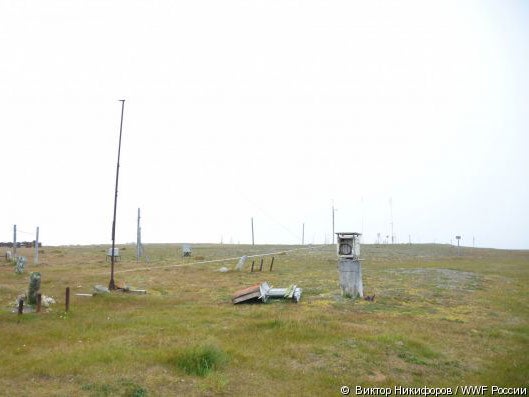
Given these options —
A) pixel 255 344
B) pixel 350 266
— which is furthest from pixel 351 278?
pixel 255 344

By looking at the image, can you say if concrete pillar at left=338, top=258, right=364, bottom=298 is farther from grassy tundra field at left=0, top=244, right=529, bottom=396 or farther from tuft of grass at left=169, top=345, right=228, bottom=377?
tuft of grass at left=169, top=345, right=228, bottom=377

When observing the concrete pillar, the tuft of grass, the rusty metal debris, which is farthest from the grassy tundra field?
the concrete pillar

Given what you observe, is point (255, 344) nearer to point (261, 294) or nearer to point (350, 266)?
point (261, 294)

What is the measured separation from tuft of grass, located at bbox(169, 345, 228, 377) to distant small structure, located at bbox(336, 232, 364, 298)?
36.3 feet

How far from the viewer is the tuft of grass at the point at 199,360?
10.2 meters

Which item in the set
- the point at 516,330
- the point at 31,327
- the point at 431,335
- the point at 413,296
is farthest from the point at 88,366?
the point at 413,296

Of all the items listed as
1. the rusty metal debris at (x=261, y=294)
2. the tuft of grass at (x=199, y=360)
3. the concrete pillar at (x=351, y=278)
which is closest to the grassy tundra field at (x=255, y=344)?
the tuft of grass at (x=199, y=360)

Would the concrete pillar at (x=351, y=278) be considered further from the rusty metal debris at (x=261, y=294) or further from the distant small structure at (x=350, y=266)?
the rusty metal debris at (x=261, y=294)

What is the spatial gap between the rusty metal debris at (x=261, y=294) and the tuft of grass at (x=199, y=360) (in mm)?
8055

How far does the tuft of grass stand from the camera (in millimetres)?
10203

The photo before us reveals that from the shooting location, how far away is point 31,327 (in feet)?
44.9

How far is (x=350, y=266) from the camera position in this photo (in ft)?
68.9

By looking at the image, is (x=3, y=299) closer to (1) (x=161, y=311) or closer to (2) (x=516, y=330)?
(1) (x=161, y=311)

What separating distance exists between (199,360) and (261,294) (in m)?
8.81
